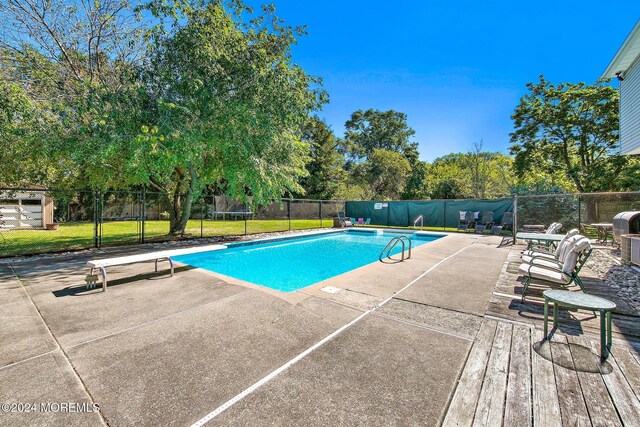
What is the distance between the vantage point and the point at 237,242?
369 inches

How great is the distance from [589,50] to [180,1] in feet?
53.2

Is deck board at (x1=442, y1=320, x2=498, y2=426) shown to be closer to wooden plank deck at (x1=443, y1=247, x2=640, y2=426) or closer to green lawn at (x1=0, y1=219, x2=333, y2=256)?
wooden plank deck at (x1=443, y1=247, x2=640, y2=426)

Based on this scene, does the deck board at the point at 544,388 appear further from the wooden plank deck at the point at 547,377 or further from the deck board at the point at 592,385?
the deck board at the point at 592,385

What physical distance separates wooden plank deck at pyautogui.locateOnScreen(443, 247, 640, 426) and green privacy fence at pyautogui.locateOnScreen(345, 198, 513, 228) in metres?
12.3

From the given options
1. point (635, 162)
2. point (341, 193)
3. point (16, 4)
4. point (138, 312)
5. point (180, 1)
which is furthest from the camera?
point (341, 193)

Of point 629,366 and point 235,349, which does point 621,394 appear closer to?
point 629,366

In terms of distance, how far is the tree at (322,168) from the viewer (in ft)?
74.9

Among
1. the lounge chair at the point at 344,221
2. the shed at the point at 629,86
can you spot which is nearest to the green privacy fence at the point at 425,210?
the lounge chair at the point at 344,221

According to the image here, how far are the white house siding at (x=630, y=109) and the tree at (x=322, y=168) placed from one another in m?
16.9

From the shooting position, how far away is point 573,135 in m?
15.9

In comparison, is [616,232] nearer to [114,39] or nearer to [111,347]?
[111,347]

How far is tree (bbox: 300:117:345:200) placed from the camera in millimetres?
22844

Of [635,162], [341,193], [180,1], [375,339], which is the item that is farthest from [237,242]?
[635,162]

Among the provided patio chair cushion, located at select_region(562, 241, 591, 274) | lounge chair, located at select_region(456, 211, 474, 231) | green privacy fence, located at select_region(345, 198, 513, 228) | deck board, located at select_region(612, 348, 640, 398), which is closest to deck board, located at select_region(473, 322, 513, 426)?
deck board, located at select_region(612, 348, 640, 398)
